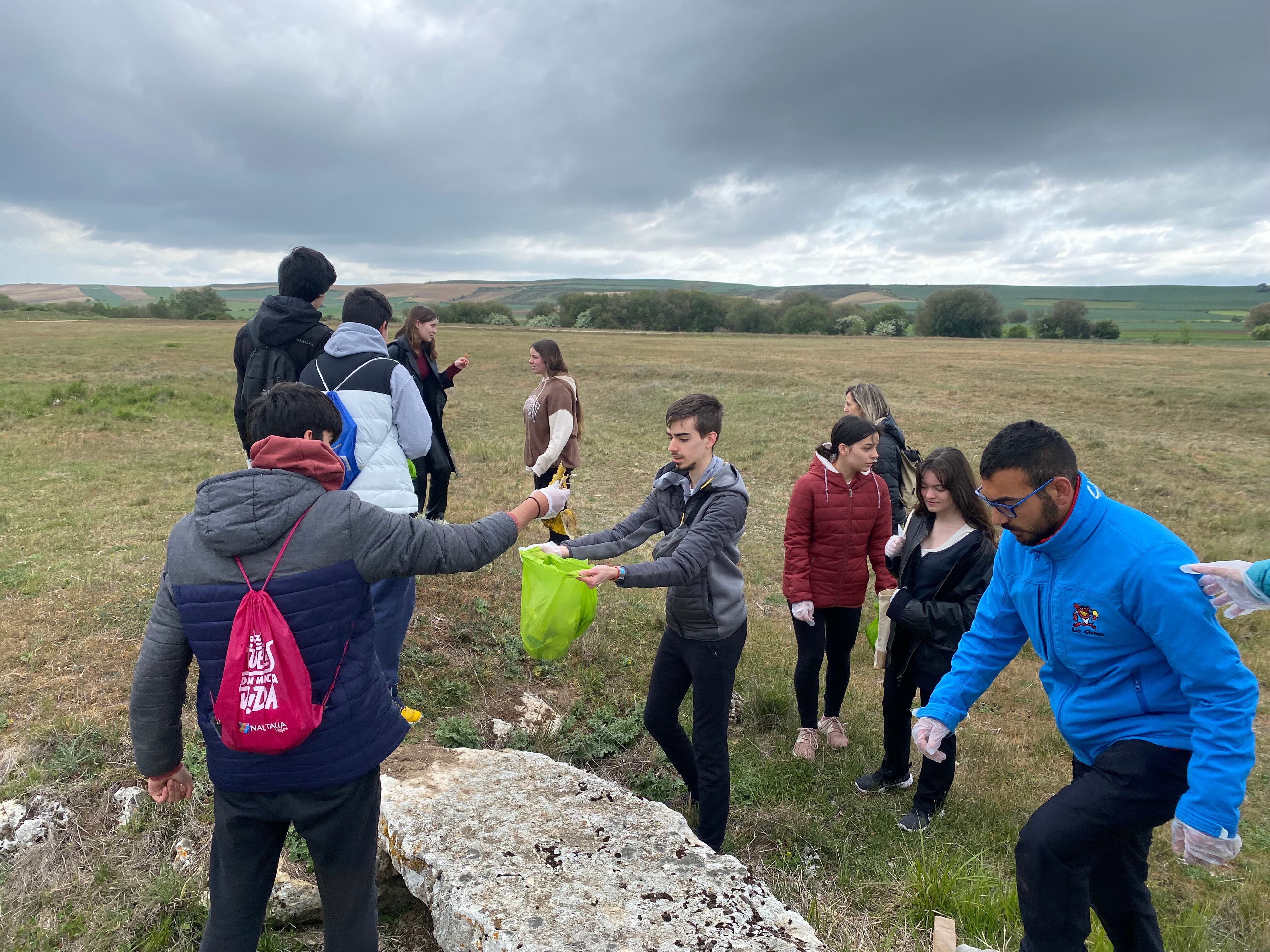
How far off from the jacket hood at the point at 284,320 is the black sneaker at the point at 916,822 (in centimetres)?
464

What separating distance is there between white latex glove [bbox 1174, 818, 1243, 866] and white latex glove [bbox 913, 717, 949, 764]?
2.64 ft

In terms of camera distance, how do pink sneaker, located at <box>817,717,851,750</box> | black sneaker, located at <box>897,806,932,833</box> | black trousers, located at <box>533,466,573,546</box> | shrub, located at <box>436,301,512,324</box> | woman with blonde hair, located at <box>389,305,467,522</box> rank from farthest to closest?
shrub, located at <box>436,301,512,324</box> < black trousers, located at <box>533,466,573,546</box> < woman with blonde hair, located at <box>389,305,467,522</box> < pink sneaker, located at <box>817,717,851,750</box> < black sneaker, located at <box>897,806,932,833</box>

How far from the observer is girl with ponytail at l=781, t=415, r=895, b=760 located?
464cm

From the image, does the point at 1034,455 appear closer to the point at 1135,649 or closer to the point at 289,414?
the point at 1135,649

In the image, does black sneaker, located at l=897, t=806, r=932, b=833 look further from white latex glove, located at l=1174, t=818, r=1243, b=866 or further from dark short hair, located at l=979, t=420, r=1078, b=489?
dark short hair, located at l=979, t=420, r=1078, b=489

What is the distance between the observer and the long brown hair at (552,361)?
654 cm

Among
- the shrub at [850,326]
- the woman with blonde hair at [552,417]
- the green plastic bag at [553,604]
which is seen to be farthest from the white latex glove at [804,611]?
the shrub at [850,326]

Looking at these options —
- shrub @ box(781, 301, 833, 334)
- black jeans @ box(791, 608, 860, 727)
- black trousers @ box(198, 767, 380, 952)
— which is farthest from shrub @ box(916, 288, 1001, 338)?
black trousers @ box(198, 767, 380, 952)

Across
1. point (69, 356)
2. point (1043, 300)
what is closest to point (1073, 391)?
point (69, 356)

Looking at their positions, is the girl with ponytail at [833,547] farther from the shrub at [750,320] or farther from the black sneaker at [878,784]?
the shrub at [750,320]

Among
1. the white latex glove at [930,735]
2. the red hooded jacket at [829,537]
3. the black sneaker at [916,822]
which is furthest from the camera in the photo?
the red hooded jacket at [829,537]

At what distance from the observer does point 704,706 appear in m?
3.60

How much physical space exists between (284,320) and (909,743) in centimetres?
478

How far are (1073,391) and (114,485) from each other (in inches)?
1119
